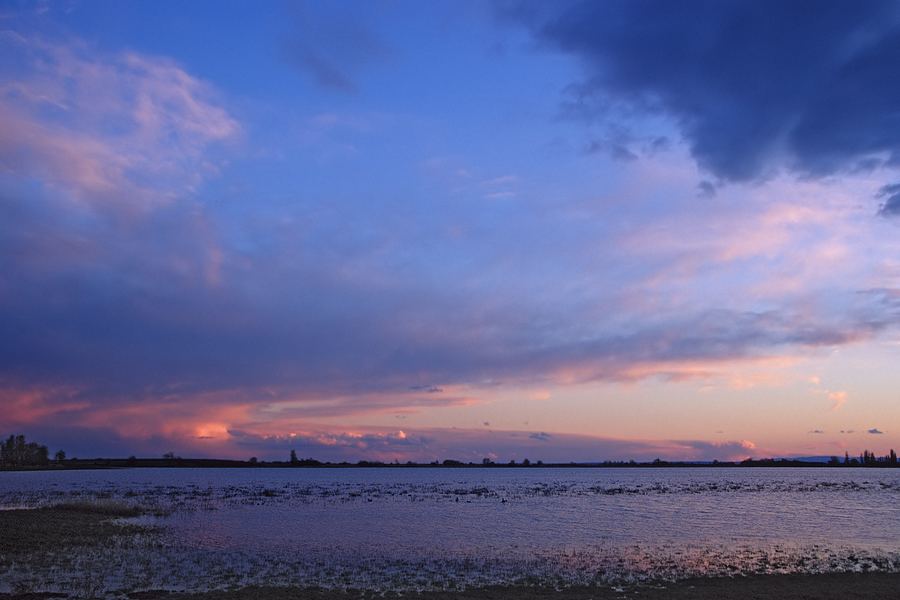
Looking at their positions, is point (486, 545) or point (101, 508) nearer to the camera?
point (486, 545)

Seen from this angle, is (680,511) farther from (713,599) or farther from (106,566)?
(106,566)

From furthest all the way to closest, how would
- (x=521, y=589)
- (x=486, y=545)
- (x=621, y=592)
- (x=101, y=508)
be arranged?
1. (x=101, y=508)
2. (x=486, y=545)
3. (x=521, y=589)
4. (x=621, y=592)

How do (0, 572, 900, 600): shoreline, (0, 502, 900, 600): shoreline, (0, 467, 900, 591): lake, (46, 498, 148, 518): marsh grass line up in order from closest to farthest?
(0, 572, 900, 600): shoreline < (0, 502, 900, 600): shoreline < (0, 467, 900, 591): lake < (46, 498, 148, 518): marsh grass

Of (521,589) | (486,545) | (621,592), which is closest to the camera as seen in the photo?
(621,592)

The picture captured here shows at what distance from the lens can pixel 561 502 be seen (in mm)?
85062

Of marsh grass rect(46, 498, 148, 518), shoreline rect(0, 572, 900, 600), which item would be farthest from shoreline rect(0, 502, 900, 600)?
marsh grass rect(46, 498, 148, 518)

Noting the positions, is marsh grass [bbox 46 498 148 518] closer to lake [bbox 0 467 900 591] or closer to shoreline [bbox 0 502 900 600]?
lake [bbox 0 467 900 591]

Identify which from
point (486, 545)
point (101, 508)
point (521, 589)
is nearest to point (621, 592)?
point (521, 589)

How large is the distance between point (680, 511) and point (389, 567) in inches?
1958

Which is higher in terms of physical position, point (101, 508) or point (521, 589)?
point (521, 589)

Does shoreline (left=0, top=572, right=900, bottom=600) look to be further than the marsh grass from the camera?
No

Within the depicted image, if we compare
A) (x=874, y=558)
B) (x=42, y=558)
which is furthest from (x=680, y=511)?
(x=42, y=558)

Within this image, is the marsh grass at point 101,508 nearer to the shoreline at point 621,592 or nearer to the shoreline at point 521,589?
the shoreline at point 521,589

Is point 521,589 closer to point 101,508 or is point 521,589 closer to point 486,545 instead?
point 486,545
